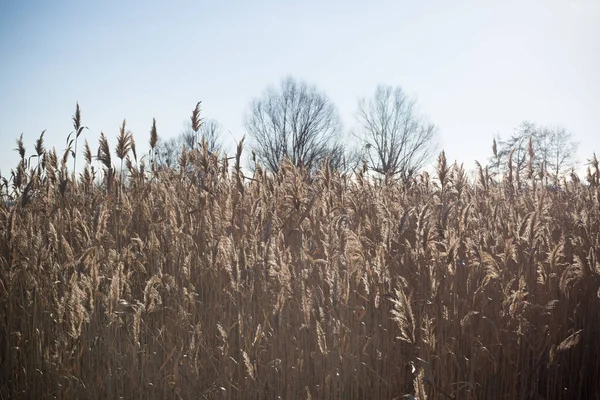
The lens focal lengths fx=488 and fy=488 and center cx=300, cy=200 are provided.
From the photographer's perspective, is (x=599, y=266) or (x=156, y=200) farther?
(x=156, y=200)

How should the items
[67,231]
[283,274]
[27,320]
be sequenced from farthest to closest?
[67,231]
[27,320]
[283,274]

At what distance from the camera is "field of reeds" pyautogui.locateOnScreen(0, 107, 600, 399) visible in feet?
8.24

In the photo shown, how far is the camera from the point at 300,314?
2887 mm

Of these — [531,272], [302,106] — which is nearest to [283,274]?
[531,272]

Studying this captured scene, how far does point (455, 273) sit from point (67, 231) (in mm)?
3225

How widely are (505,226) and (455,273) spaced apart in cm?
118

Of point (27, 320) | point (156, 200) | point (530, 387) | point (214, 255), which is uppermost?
point (156, 200)

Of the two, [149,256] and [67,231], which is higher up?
[67,231]

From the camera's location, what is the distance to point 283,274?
2447mm

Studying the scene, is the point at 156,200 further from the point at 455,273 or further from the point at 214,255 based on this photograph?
the point at 455,273

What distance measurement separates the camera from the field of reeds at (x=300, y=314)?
8.24 ft

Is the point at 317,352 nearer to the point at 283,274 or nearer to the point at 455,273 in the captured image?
the point at 283,274

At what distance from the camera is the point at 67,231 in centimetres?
421

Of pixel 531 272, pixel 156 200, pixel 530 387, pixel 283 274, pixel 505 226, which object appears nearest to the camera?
pixel 283 274
